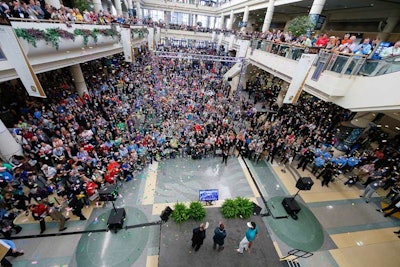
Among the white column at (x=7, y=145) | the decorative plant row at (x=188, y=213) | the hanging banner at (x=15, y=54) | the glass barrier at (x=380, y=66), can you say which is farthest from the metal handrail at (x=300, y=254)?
the white column at (x=7, y=145)

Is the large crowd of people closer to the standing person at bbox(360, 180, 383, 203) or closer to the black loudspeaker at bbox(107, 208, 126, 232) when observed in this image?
the standing person at bbox(360, 180, 383, 203)

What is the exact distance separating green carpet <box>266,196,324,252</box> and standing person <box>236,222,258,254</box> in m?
1.89

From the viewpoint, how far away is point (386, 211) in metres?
7.90

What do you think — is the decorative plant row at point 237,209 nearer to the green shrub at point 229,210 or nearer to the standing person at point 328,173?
the green shrub at point 229,210

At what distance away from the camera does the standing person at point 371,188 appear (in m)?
8.05

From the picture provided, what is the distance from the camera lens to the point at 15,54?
5387mm

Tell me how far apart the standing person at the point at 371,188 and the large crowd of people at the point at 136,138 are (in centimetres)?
46

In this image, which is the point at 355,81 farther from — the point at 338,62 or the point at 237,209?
the point at 237,209

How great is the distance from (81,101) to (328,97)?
44.1 ft

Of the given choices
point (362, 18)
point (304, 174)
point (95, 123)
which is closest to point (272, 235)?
point (304, 174)

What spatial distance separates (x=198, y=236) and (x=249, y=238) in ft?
4.61

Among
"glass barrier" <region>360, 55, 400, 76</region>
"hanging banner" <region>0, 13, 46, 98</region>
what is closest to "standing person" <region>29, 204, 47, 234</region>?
"hanging banner" <region>0, 13, 46, 98</region>

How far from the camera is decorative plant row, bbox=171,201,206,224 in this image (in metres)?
6.14

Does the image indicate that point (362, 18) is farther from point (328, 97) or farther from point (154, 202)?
point (154, 202)
